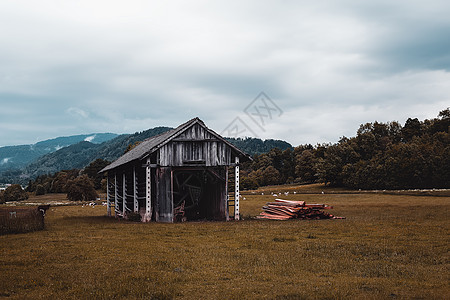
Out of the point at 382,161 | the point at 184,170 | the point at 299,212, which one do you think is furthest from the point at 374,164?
the point at 184,170

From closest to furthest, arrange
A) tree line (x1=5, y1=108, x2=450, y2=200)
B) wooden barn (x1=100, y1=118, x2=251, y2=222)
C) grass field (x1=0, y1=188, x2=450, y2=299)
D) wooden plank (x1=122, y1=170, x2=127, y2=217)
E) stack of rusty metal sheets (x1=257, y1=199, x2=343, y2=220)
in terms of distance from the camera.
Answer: grass field (x1=0, y1=188, x2=450, y2=299)
stack of rusty metal sheets (x1=257, y1=199, x2=343, y2=220)
wooden barn (x1=100, y1=118, x2=251, y2=222)
wooden plank (x1=122, y1=170, x2=127, y2=217)
tree line (x1=5, y1=108, x2=450, y2=200)

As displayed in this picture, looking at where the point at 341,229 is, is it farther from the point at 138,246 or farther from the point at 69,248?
the point at 69,248

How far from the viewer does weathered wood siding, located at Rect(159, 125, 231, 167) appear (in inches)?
1196

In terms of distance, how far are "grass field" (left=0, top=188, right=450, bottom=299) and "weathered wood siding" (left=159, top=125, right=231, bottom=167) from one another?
33.0 feet

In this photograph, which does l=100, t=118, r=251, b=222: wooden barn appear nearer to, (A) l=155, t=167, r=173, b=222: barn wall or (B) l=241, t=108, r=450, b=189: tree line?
(A) l=155, t=167, r=173, b=222: barn wall

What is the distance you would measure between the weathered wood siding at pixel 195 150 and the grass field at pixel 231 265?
10.1m

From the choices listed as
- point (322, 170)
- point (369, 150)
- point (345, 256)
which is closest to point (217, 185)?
point (345, 256)

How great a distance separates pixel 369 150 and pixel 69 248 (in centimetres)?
10524

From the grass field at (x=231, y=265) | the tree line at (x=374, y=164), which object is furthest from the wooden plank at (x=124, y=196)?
the tree line at (x=374, y=164)

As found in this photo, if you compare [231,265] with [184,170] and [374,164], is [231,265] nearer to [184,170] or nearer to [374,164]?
[184,170]

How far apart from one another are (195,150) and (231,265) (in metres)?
18.3

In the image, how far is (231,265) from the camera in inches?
514

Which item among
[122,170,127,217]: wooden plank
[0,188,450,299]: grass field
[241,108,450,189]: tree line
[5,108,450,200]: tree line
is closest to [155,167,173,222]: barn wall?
[122,170,127,217]: wooden plank

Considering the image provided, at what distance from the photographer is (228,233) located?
69.8ft
